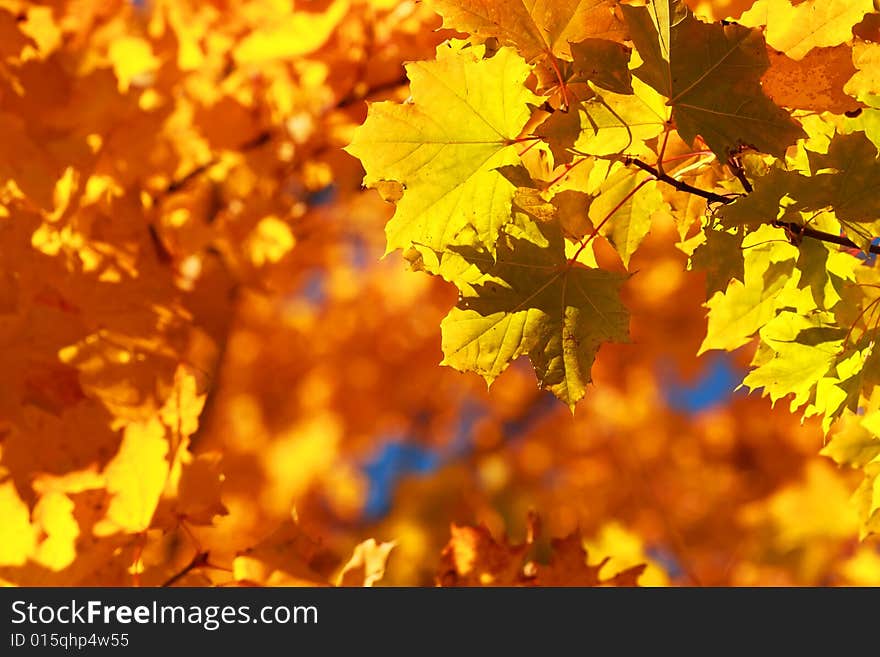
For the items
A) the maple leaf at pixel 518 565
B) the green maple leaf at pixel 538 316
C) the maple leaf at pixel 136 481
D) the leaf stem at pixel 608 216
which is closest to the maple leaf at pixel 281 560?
the maple leaf at pixel 136 481

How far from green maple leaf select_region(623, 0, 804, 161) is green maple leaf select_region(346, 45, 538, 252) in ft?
0.63

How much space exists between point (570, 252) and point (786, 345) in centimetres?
36

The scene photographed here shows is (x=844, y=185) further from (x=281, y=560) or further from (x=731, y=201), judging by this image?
(x=281, y=560)

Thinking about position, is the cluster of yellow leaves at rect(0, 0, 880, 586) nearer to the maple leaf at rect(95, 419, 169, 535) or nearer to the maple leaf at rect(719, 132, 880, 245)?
the maple leaf at rect(95, 419, 169, 535)

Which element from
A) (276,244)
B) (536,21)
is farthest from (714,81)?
(276,244)

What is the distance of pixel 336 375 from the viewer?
696cm

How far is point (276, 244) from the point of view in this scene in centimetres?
287

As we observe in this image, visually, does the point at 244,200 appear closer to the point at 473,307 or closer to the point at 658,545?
the point at 473,307

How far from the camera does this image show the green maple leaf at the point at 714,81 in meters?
1.08

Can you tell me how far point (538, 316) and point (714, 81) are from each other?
0.39 meters

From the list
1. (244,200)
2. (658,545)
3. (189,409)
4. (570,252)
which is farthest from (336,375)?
(570,252)

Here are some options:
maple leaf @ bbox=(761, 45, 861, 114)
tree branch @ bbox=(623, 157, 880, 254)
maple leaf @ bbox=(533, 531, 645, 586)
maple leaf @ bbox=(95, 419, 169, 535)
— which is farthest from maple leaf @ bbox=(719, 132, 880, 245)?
maple leaf @ bbox=(95, 419, 169, 535)

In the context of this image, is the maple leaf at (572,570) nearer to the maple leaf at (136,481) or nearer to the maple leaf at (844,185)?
the maple leaf at (136,481)

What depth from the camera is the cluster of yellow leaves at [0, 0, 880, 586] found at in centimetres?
120
